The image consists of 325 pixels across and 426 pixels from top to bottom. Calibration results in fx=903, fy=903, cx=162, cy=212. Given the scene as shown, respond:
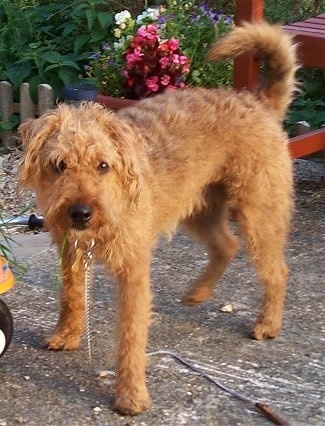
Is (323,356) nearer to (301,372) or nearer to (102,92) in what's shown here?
(301,372)

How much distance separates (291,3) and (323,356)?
457 centimetres

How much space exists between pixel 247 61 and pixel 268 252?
1601 millimetres

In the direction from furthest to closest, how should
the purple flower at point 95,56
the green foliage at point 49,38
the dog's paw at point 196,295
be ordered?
the green foliage at point 49,38, the purple flower at point 95,56, the dog's paw at point 196,295

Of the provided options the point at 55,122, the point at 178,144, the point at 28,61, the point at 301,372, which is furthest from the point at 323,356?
the point at 28,61

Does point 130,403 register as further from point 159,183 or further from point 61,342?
point 159,183

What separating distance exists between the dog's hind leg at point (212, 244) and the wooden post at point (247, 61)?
1.17 meters

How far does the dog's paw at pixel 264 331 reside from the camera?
153 inches

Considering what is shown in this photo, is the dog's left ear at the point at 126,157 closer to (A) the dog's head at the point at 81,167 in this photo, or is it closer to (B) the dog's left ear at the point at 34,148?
(A) the dog's head at the point at 81,167

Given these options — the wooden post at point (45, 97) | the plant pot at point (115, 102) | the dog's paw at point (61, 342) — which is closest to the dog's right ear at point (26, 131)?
the dog's paw at point (61, 342)

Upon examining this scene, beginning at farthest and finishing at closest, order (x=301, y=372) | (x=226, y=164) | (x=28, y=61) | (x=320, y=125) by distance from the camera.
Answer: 1. (x=28, y=61)
2. (x=320, y=125)
3. (x=226, y=164)
4. (x=301, y=372)

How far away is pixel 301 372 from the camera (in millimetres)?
3611

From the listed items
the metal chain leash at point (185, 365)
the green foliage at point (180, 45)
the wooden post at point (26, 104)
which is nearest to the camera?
the metal chain leash at point (185, 365)

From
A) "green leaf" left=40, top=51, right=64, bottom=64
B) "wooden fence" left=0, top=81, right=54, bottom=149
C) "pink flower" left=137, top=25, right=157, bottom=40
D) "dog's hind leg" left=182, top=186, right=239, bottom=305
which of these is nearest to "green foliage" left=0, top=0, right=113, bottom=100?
"green leaf" left=40, top=51, right=64, bottom=64

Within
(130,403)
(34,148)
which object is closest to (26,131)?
(34,148)
